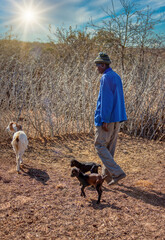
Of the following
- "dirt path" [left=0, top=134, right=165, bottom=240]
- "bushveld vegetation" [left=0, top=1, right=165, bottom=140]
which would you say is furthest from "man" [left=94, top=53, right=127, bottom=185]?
"bushveld vegetation" [left=0, top=1, right=165, bottom=140]

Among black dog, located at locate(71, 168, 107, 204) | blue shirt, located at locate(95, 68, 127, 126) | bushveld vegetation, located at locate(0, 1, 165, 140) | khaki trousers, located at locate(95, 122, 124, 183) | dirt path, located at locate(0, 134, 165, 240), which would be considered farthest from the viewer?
bushveld vegetation, located at locate(0, 1, 165, 140)

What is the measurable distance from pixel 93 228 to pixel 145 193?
4.19ft

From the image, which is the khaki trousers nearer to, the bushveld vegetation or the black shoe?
the black shoe

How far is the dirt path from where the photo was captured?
8.01 ft

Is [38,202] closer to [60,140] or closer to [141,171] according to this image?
[141,171]

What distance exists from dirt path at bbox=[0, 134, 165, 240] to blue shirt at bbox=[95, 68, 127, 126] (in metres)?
1.09

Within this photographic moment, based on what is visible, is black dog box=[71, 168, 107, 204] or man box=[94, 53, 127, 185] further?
man box=[94, 53, 127, 185]

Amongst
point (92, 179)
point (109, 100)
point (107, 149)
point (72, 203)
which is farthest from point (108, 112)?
point (72, 203)

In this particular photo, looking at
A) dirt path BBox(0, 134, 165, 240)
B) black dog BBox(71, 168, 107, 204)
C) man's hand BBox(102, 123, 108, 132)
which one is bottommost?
dirt path BBox(0, 134, 165, 240)

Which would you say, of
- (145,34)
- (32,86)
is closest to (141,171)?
(32,86)

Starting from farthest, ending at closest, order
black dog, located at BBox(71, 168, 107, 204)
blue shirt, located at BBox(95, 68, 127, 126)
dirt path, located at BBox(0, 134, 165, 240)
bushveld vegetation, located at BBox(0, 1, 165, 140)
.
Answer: bushveld vegetation, located at BBox(0, 1, 165, 140)
blue shirt, located at BBox(95, 68, 127, 126)
black dog, located at BBox(71, 168, 107, 204)
dirt path, located at BBox(0, 134, 165, 240)

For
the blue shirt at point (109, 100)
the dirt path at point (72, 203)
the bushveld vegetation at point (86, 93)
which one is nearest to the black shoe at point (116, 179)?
the dirt path at point (72, 203)

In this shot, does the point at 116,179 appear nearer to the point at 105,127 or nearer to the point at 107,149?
the point at 107,149

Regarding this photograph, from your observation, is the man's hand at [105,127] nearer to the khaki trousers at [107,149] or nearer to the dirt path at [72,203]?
the khaki trousers at [107,149]
